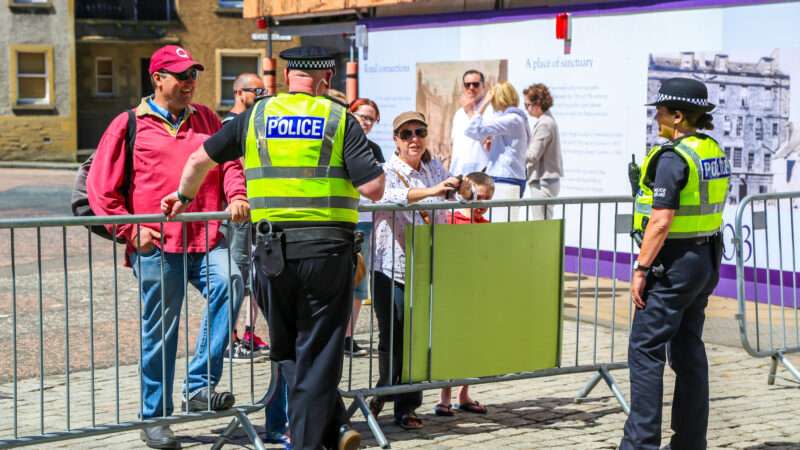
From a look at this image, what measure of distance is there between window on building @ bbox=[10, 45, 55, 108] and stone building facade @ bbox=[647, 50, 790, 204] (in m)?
30.5

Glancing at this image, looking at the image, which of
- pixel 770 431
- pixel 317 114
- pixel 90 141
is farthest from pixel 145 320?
pixel 90 141

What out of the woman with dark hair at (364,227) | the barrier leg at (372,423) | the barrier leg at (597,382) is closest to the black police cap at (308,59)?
the barrier leg at (372,423)

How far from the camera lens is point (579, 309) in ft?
29.8

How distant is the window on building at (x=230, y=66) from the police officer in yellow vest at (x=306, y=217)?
3656cm

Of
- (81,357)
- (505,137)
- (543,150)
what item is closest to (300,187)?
(81,357)

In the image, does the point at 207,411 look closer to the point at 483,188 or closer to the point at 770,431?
the point at 483,188

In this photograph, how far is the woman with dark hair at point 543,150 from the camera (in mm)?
12125

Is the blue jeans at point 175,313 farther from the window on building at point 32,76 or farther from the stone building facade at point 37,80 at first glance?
the window on building at point 32,76

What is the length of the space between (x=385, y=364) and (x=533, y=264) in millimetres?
1046

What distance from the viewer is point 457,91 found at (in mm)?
14797

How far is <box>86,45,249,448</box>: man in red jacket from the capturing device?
641 cm

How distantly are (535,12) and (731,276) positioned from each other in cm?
380

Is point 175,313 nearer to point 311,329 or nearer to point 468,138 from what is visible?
point 311,329

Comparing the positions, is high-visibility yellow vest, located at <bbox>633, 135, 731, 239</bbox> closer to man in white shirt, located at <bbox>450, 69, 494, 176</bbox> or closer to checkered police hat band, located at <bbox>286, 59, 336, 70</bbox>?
checkered police hat band, located at <bbox>286, 59, 336, 70</bbox>
